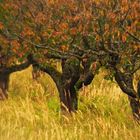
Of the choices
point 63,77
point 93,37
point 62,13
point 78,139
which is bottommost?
point 78,139

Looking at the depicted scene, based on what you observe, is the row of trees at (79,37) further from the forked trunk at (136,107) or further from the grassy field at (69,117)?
the grassy field at (69,117)

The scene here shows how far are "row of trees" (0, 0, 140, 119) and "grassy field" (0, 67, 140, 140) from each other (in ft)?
1.75

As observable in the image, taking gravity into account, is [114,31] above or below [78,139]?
above

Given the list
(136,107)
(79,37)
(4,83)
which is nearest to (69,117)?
(136,107)

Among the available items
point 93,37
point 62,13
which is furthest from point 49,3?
point 93,37

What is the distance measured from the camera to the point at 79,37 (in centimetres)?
829

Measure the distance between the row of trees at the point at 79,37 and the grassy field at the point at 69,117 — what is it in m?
0.53

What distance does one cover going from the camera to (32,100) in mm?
12836

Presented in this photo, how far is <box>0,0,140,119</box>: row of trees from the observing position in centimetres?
723

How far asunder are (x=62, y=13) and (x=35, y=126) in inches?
114

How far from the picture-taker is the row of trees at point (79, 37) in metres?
7.23

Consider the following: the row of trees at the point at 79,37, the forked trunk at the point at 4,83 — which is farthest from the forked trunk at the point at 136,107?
the forked trunk at the point at 4,83

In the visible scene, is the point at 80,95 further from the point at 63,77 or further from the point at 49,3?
the point at 49,3

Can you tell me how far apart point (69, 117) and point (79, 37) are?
8.75ft
